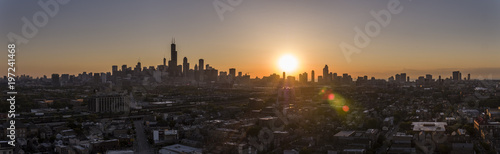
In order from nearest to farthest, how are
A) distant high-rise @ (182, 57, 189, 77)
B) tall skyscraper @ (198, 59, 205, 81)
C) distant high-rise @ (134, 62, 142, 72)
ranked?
distant high-rise @ (134, 62, 142, 72) → tall skyscraper @ (198, 59, 205, 81) → distant high-rise @ (182, 57, 189, 77)

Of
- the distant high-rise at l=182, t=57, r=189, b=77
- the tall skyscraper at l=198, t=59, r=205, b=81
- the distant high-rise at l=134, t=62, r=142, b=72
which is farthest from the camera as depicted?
the distant high-rise at l=182, t=57, r=189, b=77

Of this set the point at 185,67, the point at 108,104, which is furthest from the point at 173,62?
the point at 108,104

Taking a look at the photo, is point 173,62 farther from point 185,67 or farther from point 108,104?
point 108,104

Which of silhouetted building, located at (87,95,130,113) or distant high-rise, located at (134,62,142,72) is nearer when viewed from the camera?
silhouetted building, located at (87,95,130,113)

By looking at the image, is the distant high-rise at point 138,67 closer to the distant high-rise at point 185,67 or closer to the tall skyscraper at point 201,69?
the distant high-rise at point 185,67

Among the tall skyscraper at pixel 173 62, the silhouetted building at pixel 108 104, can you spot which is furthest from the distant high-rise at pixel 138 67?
the silhouetted building at pixel 108 104

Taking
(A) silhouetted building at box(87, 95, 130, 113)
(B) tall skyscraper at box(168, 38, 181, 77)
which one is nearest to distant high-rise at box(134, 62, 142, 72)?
(B) tall skyscraper at box(168, 38, 181, 77)

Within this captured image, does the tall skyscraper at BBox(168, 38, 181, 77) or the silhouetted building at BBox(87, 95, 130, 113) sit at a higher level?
the tall skyscraper at BBox(168, 38, 181, 77)

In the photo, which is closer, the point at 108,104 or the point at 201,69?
the point at 108,104

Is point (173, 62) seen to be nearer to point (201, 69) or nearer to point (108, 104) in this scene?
point (201, 69)

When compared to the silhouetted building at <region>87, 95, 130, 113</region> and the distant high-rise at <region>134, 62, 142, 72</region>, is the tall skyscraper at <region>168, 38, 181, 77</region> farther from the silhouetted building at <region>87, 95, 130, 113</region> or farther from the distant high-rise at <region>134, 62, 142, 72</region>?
the silhouetted building at <region>87, 95, 130, 113</region>

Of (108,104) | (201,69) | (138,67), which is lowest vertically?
(108,104)

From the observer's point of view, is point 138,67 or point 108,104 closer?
point 108,104

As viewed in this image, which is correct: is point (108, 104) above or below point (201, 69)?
below
